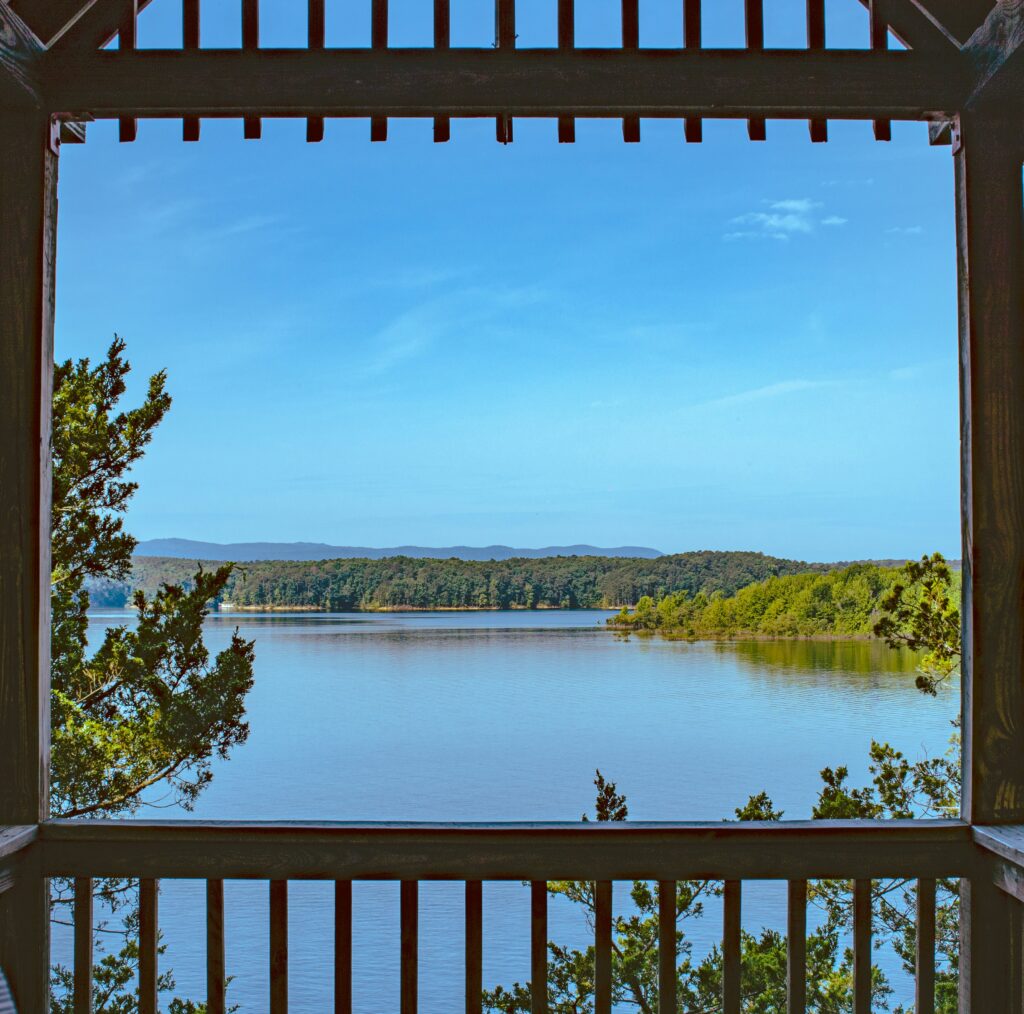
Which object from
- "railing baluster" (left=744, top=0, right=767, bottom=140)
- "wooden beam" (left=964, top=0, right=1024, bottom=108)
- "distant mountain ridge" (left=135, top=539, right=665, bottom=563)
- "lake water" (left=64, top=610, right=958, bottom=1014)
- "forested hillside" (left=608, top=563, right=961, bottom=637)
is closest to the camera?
"wooden beam" (left=964, top=0, right=1024, bottom=108)

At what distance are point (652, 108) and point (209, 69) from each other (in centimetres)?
83

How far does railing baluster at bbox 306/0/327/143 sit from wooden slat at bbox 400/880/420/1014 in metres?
1.42

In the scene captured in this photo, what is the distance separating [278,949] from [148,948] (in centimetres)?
23

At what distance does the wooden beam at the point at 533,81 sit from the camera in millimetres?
1916

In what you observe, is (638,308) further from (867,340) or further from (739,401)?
(867,340)

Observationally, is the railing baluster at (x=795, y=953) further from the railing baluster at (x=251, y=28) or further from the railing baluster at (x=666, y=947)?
the railing baluster at (x=251, y=28)

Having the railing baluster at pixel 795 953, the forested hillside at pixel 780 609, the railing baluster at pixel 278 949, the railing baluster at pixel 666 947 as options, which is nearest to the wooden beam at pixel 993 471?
the railing baluster at pixel 795 953

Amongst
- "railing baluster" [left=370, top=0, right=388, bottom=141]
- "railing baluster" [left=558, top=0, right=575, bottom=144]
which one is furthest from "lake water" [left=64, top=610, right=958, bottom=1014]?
"railing baluster" [left=558, top=0, right=575, bottom=144]

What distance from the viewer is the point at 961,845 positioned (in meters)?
1.89

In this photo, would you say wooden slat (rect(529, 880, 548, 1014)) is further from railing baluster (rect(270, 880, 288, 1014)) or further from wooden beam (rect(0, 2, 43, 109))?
wooden beam (rect(0, 2, 43, 109))

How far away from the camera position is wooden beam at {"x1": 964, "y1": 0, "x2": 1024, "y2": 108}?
172cm

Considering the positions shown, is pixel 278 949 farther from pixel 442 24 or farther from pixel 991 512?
pixel 442 24

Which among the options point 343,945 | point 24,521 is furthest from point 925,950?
point 24,521

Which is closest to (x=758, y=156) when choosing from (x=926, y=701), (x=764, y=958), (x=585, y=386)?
(x=585, y=386)
